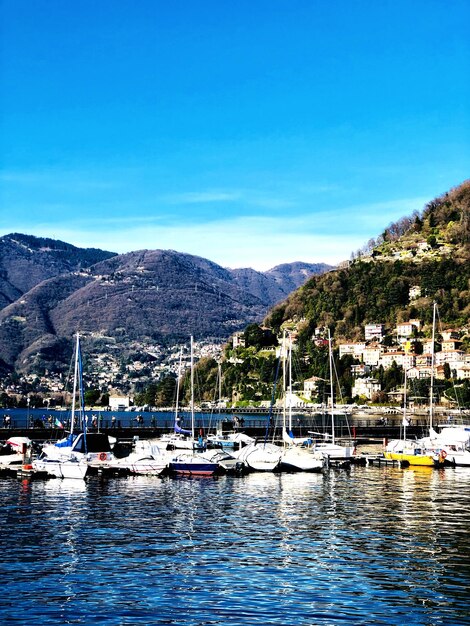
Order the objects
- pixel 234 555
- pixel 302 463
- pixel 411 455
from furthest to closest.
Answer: pixel 411 455 → pixel 302 463 → pixel 234 555

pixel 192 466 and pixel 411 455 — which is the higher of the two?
pixel 411 455

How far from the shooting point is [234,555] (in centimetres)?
3331

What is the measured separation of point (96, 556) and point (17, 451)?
42.3 metres

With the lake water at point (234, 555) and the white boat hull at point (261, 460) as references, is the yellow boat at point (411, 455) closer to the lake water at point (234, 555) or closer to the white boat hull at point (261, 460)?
the white boat hull at point (261, 460)

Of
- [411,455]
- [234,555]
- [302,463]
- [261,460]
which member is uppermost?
[411,455]

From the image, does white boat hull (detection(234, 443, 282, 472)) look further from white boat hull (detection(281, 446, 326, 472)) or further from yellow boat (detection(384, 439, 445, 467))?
yellow boat (detection(384, 439, 445, 467))

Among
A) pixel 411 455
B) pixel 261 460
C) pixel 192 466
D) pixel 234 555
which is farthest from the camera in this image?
pixel 411 455

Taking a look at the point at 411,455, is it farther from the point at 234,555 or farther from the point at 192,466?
the point at 234,555

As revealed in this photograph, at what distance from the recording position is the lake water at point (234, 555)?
83.6 ft

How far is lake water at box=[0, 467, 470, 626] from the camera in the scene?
2547 cm

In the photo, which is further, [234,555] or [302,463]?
[302,463]

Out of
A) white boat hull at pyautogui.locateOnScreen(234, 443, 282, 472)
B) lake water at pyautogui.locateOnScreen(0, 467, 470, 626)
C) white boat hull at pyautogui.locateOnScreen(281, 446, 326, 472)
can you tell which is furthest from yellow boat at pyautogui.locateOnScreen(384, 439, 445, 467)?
lake water at pyautogui.locateOnScreen(0, 467, 470, 626)

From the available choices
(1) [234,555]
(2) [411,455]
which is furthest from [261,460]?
(1) [234,555]

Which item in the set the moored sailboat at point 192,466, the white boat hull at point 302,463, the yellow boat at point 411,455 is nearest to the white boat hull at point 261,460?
the white boat hull at point 302,463
